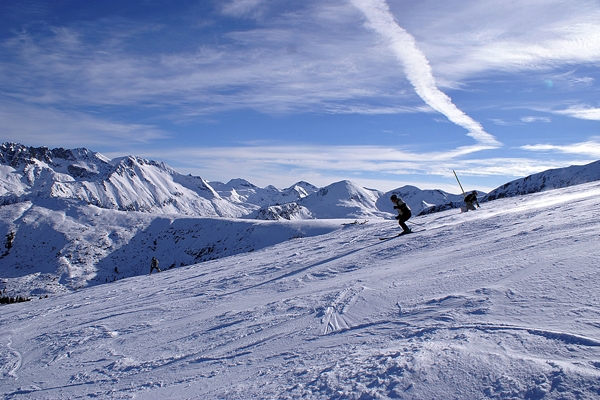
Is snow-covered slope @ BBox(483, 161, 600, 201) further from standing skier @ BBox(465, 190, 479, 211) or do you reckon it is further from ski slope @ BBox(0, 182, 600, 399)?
ski slope @ BBox(0, 182, 600, 399)

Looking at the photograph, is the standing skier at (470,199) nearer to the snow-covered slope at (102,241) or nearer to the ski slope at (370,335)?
the ski slope at (370,335)

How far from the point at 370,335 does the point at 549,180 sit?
14834 cm

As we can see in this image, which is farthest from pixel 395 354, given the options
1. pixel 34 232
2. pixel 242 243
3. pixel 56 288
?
pixel 34 232

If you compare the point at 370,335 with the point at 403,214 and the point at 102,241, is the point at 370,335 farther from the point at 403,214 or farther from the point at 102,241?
the point at 102,241

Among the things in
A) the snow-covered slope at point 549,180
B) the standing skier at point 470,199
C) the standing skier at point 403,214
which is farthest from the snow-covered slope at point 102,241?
the snow-covered slope at point 549,180

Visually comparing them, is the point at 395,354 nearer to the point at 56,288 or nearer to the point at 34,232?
the point at 56,288

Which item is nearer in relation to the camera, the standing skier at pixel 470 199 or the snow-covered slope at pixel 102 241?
the standing skier at pixel 470 199

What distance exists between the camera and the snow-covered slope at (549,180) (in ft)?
380

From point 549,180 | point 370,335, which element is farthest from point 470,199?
point 549,180

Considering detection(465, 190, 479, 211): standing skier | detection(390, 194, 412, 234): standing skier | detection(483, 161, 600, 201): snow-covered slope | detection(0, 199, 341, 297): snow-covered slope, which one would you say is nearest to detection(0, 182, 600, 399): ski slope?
detection(390, 194, 412, 234): standing skier

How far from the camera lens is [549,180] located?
125 m

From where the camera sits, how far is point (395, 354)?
4.04m

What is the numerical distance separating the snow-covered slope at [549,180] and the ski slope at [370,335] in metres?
120

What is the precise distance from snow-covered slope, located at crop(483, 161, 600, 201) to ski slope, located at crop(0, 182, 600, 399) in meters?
120
